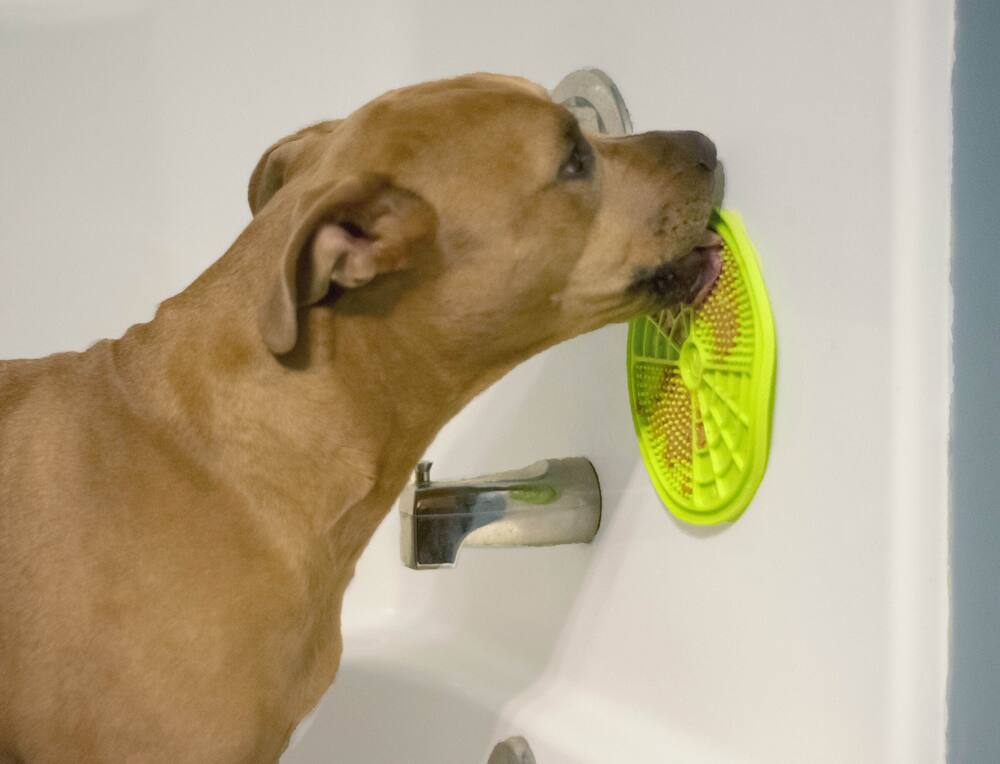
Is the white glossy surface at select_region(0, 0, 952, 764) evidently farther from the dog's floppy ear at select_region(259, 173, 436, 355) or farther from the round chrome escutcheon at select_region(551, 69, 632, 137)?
the dog's floppy ear at select_region(259, 173, 436, 355)

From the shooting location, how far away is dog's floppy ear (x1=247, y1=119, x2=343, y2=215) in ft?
4.17

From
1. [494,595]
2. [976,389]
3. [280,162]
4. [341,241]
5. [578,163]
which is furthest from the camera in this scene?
[494,595]

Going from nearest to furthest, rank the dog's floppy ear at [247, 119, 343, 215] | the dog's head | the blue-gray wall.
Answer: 1. the blue-gray wall
2. the dog's head
3. the dog's floppy ear at [247, 119, 343, 215]

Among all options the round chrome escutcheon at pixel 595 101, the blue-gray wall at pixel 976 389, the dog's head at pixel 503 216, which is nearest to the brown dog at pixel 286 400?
the dog's head at pixel 503 216

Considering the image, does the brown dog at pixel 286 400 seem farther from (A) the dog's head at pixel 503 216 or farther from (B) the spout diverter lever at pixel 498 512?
(B) the spout diverter lever at pixel 498 512

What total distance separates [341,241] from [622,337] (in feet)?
1.51

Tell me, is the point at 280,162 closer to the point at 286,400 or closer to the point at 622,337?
the point at 286,400

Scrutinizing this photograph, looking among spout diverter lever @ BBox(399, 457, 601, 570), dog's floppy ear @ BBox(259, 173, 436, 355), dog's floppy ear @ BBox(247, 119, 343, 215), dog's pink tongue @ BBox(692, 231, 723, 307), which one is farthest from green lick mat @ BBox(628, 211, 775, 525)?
dog's floppy ear @ BBox(247, 119, 343, 215)

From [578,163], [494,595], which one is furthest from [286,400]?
[494,595]

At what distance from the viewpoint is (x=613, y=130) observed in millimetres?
1336

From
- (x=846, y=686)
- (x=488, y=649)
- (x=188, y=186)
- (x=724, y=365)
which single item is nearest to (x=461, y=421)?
(x=488, y=649)

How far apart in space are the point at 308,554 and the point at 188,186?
1032 millimetres

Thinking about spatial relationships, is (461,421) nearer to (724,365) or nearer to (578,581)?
(578,581)

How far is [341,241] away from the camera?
1.03 metres
